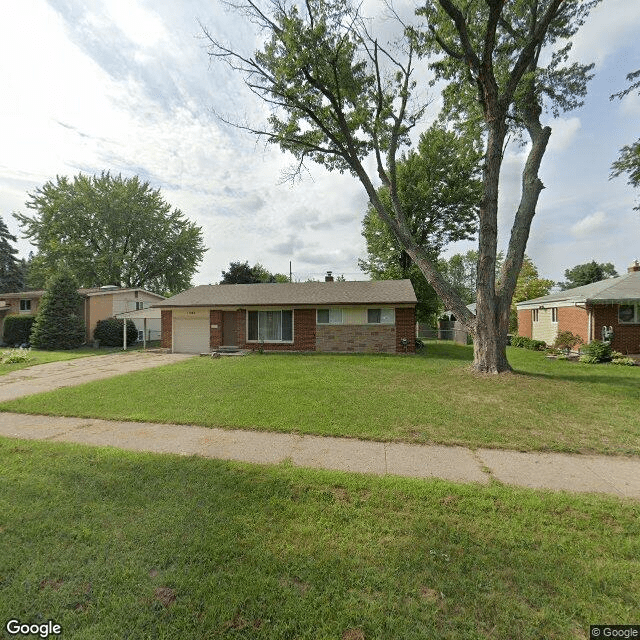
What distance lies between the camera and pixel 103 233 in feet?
106

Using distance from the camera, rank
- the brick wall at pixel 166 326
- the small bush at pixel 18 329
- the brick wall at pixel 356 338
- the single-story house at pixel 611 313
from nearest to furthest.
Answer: the single-story house at pixel 611 313 → the brick wall at pixel 356 338 → the brick wall at pixel 166 326 → the small bush at pixel 18 329

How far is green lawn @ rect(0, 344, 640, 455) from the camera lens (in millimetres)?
5199

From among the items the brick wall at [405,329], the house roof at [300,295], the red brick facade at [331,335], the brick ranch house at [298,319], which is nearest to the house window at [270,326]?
the brick ranch house at [298,319]

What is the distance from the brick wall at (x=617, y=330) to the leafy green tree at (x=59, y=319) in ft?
95.3

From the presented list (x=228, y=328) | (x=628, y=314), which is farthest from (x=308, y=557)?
(x=628, y=314)

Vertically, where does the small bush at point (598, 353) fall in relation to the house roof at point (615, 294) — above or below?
below

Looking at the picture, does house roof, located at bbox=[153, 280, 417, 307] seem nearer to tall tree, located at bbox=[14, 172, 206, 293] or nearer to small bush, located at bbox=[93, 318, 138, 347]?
small bush, located at bbox=[93, 318, 138, 347]

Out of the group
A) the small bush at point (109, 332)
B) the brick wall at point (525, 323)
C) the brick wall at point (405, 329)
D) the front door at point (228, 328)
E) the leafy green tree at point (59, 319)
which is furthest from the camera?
the brick wall at point (525, 323)

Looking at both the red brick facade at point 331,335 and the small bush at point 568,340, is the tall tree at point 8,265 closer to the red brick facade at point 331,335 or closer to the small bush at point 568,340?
the red brick facade at point 331,335

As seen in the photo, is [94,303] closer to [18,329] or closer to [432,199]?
[18,329]

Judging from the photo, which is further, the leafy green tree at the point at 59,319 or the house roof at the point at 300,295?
the leafy green tree at the point at 59,319

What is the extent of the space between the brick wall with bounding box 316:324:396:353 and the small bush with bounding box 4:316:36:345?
785 inches

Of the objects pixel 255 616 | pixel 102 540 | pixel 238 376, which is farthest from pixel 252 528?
pixel 238 376

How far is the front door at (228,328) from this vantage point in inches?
674
